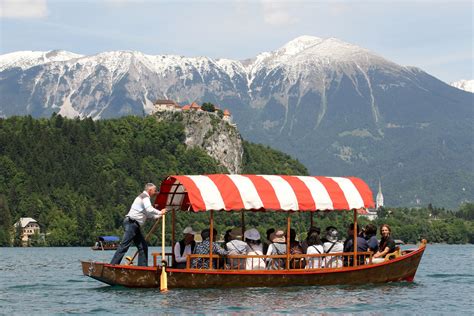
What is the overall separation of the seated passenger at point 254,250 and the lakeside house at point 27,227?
125663 millimetres

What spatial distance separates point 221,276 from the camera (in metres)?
38.7

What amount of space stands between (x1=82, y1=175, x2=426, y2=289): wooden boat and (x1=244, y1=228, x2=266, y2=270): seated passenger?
33 cm

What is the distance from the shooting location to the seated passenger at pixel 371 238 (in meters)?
42.8

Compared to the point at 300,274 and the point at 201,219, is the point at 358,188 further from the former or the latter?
the point at 201,219

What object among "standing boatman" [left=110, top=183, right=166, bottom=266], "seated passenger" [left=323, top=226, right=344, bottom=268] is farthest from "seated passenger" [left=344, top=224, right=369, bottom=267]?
"standing boatman" [left=110, top=183, right=166, bottom=266]

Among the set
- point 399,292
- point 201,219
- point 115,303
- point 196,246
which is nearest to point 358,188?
point 399,292

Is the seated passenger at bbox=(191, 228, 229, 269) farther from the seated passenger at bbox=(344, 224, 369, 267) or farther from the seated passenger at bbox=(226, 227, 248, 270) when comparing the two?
the seated passenger at bbox=(344, 224, 369, 267)

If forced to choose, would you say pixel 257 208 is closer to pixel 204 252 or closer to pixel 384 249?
pixel 204 252

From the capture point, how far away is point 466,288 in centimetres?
4666

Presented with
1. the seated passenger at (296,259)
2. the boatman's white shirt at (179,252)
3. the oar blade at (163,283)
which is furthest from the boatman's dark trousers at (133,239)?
the seated passenger at (296,259)

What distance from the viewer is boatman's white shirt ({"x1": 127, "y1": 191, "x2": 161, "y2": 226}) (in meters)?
38.2

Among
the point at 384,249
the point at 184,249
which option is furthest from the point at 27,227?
the point at 184,249

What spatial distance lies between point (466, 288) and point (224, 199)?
555 inches

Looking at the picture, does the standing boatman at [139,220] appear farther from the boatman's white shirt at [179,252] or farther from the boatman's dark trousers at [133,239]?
the boatman's white shirt at [179,252]
